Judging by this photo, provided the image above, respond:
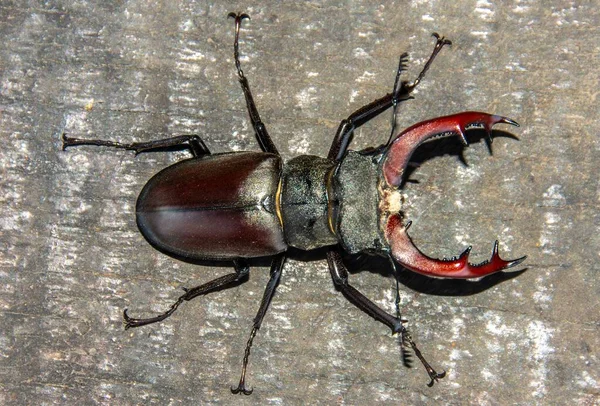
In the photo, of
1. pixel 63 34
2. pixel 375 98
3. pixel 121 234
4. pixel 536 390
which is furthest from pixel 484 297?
pixel 63 34

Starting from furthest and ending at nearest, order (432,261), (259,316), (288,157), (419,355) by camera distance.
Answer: (288,157), (259,316), (419,355), (432,261)

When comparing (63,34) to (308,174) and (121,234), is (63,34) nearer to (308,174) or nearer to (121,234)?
(121,234)

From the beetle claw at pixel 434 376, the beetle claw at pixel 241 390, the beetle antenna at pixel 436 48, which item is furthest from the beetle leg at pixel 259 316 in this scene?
the beetle antenna at pixel 436 48

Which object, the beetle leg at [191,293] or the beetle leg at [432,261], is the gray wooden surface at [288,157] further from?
the beetle leg at [432,261]

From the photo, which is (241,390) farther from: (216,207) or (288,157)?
(288,157)

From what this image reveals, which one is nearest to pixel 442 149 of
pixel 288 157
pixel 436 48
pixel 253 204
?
pixel 436 48
